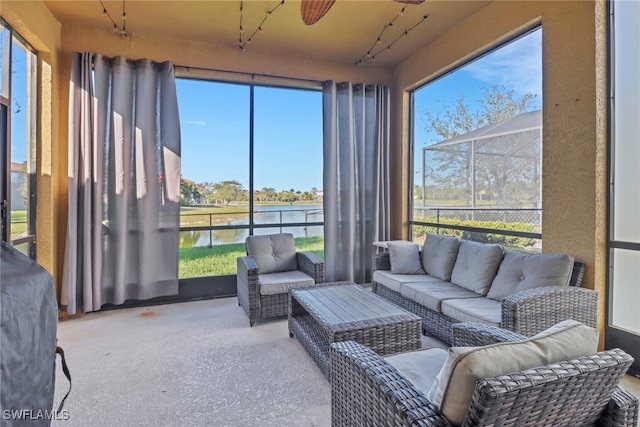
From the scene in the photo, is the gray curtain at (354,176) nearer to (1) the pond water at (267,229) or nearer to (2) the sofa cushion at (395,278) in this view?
(1) the pond water at (267,229)

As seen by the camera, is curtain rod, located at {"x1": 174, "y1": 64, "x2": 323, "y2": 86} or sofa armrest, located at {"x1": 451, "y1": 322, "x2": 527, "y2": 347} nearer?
sofa armrest, located at {"x1": 451, "y1": 322, "x2": 527, "y2": 347}

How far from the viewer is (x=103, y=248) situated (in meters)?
3.53

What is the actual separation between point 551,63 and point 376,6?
1654 millimetres

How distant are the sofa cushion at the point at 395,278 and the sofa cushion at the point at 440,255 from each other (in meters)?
0.09

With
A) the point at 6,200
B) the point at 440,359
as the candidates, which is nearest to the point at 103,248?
the point at 6,200

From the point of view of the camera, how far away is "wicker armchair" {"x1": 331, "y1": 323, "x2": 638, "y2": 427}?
2.72 feet

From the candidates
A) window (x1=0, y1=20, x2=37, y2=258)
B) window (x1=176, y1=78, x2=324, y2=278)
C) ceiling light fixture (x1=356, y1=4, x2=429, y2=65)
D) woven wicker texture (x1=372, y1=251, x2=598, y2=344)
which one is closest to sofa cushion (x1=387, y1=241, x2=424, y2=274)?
woven wicker texture (x1=372, y1=251, x2=598, y2=344)

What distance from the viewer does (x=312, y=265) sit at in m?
3.42

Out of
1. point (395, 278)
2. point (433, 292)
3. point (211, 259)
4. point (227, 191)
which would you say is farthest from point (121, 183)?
point (433, 292)

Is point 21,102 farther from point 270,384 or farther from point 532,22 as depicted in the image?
point 532,22

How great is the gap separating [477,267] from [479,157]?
4.48 ft

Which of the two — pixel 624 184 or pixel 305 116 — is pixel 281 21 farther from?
pixel 624 184

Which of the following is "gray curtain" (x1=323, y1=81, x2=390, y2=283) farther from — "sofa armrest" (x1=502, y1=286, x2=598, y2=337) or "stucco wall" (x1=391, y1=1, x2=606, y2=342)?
"sofa armrest" (x1=502, y1=286, x2=598, y2=337)

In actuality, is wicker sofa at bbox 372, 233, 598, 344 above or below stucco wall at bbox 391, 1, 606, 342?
below
